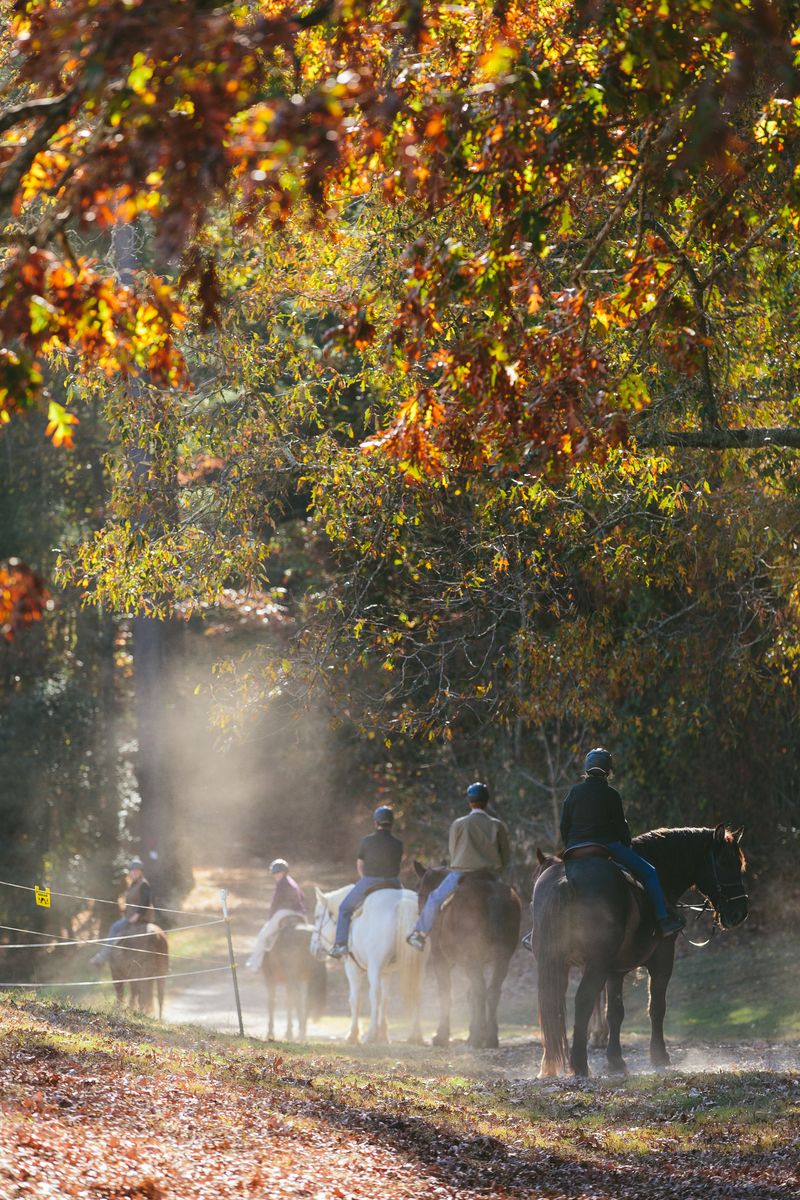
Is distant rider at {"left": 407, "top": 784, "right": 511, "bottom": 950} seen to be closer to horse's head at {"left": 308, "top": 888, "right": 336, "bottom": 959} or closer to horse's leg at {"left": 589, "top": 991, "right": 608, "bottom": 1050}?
horse's leg at {"left": 589, "top": 991, "right": 608, "bottom": 1050}

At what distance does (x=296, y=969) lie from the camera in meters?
19.7

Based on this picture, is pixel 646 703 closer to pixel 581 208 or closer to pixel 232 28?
pixel 581 208

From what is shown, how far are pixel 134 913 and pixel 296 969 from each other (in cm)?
213

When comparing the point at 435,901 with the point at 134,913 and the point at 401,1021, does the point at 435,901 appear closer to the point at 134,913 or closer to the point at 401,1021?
the point at 134,913

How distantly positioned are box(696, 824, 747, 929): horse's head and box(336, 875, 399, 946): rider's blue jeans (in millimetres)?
4369

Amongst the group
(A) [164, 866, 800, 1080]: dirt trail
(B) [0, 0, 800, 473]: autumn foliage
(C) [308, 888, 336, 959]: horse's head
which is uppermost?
(B) [0, 0, 800, 473]: autumn foliage

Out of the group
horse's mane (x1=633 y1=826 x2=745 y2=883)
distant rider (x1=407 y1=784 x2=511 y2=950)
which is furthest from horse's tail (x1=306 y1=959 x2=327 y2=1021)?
horse's mane (x1=633 y1=826 x2=745 y2=883)

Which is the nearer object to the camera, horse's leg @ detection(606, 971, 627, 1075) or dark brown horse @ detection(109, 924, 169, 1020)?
horse's leg @ detection(606, 971, 627, 1075)

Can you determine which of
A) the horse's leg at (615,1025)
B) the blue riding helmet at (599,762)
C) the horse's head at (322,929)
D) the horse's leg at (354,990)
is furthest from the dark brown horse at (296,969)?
the blue riding helmet at (599,762)

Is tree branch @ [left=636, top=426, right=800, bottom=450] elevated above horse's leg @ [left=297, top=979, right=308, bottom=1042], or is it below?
above

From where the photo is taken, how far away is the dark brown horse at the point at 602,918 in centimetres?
1295

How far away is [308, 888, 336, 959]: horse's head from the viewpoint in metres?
18.8

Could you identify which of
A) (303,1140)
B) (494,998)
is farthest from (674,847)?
(303,1140)

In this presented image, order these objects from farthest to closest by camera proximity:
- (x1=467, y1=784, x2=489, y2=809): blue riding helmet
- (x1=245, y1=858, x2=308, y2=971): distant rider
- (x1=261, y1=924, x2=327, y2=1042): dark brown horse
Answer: (x1=245, y1=858, x2=308, y2=971): distant rider, (x1=261, y1=924, x2=327, y2=1042): dark brown horse, (x1=467, y1=784, x2=489, y2=809): blue riding helmet
